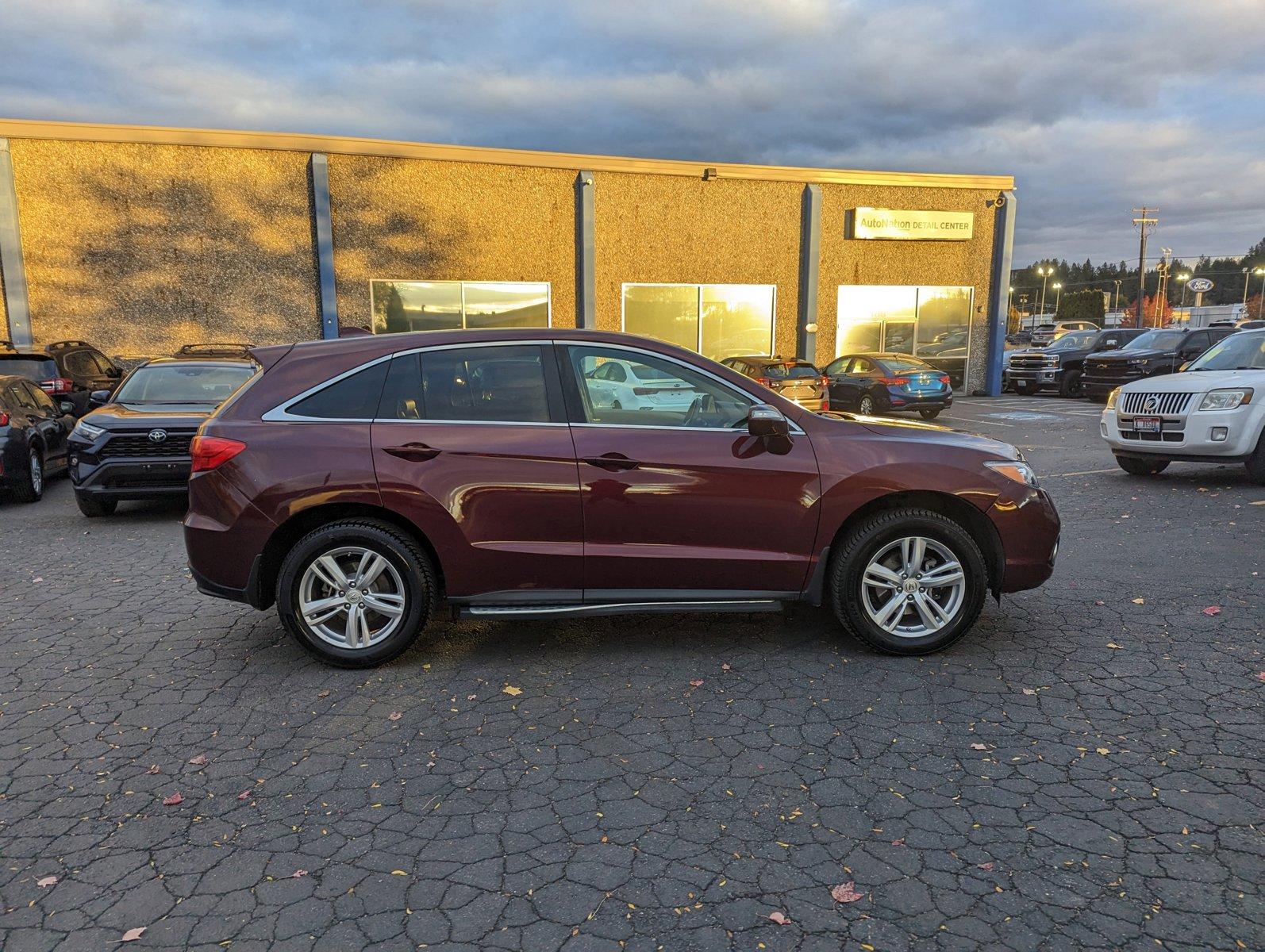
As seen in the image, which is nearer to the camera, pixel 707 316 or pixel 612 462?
pixel 612 462

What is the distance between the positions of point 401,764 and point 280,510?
158 centimetres

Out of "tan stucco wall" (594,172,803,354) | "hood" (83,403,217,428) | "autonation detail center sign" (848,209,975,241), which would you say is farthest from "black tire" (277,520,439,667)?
"autonation detail center sign" (848,209,975,241)

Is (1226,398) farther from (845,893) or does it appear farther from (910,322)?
(910,322)

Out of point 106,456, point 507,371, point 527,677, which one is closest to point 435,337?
point 507,371

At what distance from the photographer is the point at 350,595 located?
440cm

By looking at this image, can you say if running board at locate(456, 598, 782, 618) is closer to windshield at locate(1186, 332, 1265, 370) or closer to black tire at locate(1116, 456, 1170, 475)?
black tire at locate(1116, 456, 1170, 475)

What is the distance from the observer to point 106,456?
8.14m

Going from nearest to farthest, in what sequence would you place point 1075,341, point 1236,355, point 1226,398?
point 1226,398
point 1236,355
point 1075,341

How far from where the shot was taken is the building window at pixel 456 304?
2042 centimetres

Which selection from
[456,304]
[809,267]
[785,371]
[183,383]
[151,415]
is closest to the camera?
[151,415]

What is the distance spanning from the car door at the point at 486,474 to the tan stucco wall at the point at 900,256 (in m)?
20.8

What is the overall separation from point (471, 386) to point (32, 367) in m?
10.7

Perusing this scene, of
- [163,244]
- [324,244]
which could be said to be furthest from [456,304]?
[163,244]

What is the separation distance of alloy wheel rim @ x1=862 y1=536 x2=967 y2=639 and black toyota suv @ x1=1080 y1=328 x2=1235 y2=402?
19.7 meters
